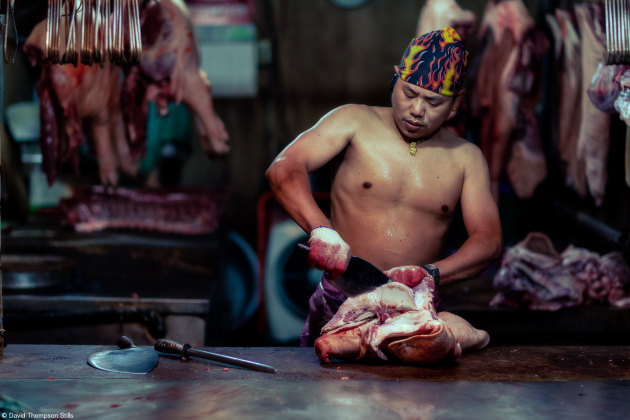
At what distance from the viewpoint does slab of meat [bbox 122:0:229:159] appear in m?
4.62

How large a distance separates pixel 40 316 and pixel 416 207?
2406mm

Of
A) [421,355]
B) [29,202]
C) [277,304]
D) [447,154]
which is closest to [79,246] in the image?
[29,202]

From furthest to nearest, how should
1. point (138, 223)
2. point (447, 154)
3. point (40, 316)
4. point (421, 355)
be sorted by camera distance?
point (138, 223), point (40, 316), point (447, 154), point (421, 355)

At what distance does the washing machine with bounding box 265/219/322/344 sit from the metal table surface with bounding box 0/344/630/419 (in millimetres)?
3428

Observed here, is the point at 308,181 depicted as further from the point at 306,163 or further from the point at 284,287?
the point at 284,287

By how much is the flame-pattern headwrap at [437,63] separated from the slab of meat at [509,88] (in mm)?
2047

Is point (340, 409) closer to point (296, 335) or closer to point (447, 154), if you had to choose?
point (447, 154)

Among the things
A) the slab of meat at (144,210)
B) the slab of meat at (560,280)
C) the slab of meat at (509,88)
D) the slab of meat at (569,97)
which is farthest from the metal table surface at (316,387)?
the slab of meat at (144,210)

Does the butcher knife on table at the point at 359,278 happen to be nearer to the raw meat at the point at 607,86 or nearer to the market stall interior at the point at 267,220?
the market stall interior at the point at 267,220

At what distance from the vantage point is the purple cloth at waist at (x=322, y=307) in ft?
10.0

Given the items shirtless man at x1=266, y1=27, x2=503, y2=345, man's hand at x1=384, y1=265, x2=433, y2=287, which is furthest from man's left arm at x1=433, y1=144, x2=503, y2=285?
man's hand at x1=384, y1=265, x2=433, y2=287

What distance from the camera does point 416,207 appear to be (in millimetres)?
3156

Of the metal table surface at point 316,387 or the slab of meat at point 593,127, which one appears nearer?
the metal table surface at point 316,387

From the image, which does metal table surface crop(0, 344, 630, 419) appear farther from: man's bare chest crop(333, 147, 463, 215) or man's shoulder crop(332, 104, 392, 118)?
man's shoulder crop(332, 104, 392, 118)
